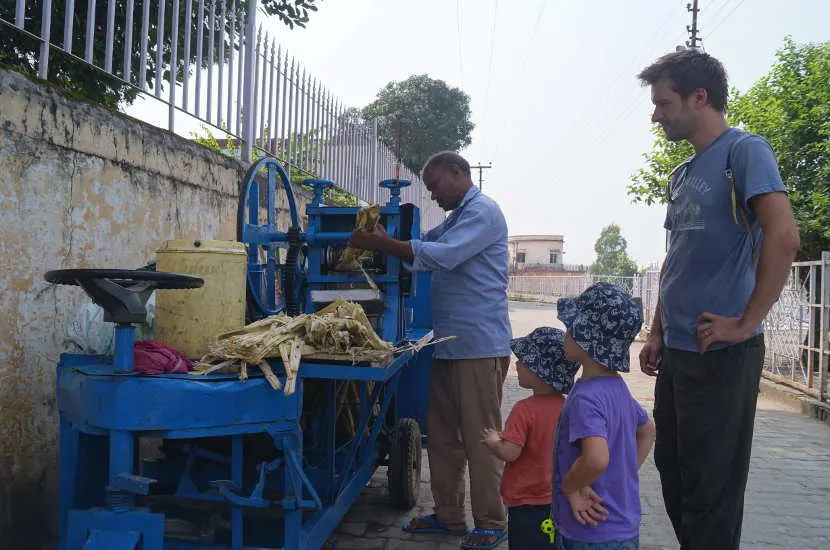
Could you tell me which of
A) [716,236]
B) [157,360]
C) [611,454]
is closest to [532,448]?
[611,454]

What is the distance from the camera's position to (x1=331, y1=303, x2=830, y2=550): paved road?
376 centimetres

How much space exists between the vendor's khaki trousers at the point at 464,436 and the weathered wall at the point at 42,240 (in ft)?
6.15

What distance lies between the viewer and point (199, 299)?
8.87ft

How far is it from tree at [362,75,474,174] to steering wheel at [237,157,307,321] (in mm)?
26719

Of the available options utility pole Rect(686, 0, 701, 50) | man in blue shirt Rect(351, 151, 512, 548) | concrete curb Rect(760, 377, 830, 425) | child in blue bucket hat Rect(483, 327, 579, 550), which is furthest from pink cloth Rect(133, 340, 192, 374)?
utility pole Rect(686, 0, 701, 50)

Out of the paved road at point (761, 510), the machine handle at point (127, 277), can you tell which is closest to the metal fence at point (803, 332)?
the paved road at point (761, 510)

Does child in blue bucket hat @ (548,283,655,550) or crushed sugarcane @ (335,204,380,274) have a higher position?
crushed sugarcane @ (335,204,380,274)

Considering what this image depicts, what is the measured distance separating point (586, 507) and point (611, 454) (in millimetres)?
187

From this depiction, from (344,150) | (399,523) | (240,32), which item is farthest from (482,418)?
(344,150)

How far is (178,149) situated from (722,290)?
10.7ft

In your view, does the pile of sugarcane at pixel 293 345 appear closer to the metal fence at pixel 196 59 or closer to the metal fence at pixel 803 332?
the metal fence at pixel 196 59

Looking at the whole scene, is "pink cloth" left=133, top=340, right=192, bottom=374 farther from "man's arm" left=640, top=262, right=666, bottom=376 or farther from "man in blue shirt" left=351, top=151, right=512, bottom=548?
"man's arm" left=640, top=262, right=666, bottom=376

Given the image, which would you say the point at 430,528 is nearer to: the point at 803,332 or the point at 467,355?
the point at 467,355

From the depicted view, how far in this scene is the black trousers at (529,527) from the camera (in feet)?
8.59
